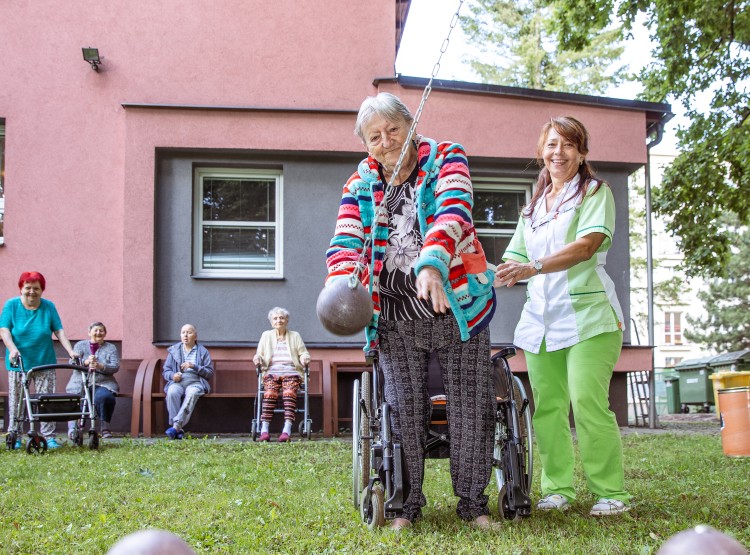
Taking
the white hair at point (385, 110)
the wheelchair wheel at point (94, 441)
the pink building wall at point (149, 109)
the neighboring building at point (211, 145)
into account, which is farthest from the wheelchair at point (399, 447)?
the pink building wall at point (149, 109)

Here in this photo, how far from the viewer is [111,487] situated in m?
5.99

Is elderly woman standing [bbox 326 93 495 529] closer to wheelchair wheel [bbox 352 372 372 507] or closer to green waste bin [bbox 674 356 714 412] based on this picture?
wheelchair wheel [bbox 352 372 372 507]

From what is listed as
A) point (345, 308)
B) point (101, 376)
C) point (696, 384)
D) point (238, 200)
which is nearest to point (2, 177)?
point (238, 200)

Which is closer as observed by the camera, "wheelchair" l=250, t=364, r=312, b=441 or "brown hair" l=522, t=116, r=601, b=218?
"brown hair" l=522, t=116, r=601, b=218

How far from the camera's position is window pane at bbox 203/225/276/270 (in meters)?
12.4

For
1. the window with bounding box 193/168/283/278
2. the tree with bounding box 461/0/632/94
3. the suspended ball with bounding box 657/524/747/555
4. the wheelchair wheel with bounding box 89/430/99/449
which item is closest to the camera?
the suspended ball with bounding box 657/524/747/555

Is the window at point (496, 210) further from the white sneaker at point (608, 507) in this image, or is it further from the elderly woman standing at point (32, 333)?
the white sneaker at point (608, 507)

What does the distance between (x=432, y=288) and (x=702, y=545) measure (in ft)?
8.61

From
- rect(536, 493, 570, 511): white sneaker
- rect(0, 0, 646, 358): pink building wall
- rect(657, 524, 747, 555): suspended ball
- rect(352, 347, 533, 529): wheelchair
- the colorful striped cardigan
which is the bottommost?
rect(536, 493, 570, 511): white sneaker

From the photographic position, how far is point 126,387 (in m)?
11.6

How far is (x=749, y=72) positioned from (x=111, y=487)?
519 inches

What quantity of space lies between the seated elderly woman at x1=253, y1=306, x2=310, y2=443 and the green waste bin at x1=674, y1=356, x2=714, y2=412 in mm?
14109

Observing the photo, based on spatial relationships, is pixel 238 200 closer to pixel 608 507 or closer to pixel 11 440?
pixel 11 440

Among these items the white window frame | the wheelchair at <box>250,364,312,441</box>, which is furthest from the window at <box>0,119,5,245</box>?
the white window frame
